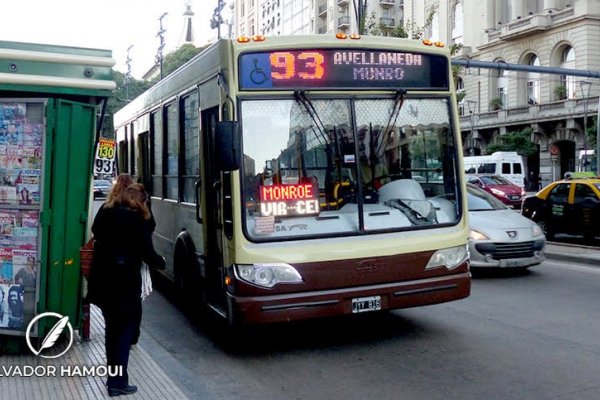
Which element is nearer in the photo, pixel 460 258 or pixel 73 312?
pixel 73 312

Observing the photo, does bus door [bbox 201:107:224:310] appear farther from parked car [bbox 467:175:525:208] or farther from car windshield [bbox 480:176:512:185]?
car windshield [bbox 480:176:512:185]

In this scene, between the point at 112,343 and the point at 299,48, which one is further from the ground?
the point at 299,48

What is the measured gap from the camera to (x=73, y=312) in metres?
6.62

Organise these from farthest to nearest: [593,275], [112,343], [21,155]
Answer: [593,275] < [21,155] < [112,343]

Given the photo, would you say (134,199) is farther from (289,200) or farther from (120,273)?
(289,200)

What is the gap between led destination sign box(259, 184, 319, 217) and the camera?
669cm

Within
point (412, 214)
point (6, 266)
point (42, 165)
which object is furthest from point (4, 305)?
point (412, 214)

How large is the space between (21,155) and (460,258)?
420 cm

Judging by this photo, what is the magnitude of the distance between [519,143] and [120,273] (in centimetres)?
4730

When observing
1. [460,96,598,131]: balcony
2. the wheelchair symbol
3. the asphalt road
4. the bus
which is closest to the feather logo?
the asphalt road

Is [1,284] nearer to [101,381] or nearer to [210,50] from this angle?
[101,381]

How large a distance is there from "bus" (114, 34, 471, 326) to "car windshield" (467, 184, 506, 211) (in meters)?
5.40

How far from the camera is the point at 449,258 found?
7.18 meters

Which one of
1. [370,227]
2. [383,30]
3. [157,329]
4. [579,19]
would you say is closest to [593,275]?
[370,227]
